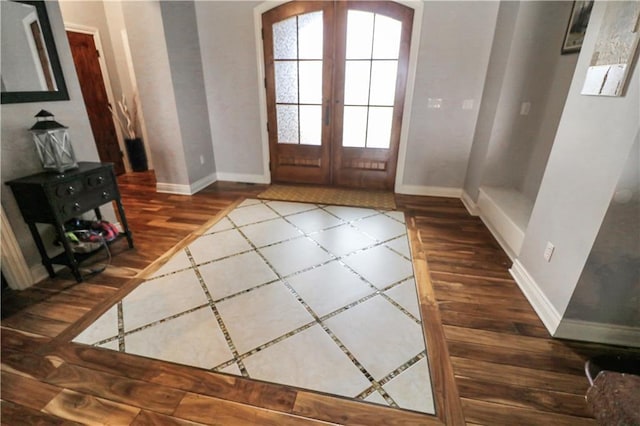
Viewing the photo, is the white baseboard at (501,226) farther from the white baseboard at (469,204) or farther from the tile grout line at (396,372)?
the tile grout line at (396,372)

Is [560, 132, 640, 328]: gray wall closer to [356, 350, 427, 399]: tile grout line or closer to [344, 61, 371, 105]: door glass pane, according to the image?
[356, 350, 427, 399]: tile grout line

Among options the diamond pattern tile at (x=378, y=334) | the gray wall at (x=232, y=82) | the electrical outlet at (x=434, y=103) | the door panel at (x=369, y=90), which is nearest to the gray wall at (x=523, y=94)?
the electrical outlet at (x=434, y=103)

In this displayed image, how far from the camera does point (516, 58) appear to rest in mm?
2742

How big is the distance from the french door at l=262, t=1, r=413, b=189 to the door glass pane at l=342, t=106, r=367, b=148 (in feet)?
0.04

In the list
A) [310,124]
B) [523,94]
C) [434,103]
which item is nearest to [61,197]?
[310,124]

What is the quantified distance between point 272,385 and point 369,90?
3327 millimetres

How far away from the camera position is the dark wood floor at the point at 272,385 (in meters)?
1.28

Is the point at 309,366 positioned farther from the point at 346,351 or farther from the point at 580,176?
the point at 580,176

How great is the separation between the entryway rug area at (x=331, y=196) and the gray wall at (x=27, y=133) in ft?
6.37

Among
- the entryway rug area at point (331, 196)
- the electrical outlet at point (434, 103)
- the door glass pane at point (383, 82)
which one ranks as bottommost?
the entryway rug area at point (331, 196)

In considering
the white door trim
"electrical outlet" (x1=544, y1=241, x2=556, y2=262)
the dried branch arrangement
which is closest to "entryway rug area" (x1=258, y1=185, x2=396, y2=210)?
"electrical outlet" (x1=544, y1=241, x2=556, y2=262)

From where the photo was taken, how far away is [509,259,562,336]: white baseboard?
5.66 ft

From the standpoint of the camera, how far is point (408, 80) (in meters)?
3.43

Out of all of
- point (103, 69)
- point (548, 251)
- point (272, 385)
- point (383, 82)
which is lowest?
point (272, 385)
